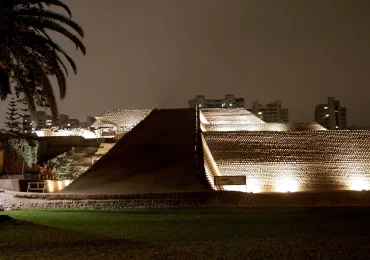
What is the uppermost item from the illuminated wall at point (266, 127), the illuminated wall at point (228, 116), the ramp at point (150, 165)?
the illuminated wall at point (228, 116)

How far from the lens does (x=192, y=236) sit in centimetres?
958

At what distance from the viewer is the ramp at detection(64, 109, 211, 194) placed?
19.6 m

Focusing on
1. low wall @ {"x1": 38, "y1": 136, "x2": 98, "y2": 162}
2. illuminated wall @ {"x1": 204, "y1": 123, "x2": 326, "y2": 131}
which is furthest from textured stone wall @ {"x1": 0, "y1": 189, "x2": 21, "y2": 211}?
illuminated wall @ {"x1": 204, "y1": 123, "x2": 326, "y2": 131}

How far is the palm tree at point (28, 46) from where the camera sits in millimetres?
13141

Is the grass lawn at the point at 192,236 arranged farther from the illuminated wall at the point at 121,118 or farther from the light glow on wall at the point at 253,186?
the illuminated wall at the point at 121,118

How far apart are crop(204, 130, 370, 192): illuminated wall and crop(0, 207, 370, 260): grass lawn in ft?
23.1

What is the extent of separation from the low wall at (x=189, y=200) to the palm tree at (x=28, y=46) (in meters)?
3.83

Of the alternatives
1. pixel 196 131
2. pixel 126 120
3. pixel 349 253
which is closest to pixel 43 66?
pixel 349 253

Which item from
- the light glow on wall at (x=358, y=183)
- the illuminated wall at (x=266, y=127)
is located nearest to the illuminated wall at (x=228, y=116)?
the illuminated wall at (x=266, y=127)

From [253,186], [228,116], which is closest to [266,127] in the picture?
[228,116]

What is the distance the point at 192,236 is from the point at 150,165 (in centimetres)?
1259

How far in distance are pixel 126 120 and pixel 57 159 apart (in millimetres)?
8233

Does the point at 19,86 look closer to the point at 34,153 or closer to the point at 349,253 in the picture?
the point at 349,253

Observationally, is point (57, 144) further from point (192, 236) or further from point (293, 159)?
point (192, 236)
